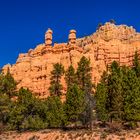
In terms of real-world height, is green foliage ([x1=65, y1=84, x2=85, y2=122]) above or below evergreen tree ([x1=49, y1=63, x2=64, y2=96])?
below

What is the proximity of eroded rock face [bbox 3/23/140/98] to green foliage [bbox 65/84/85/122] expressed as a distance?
43735 millimetres

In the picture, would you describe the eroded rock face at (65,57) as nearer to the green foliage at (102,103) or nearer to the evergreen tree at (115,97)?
the green foliage at (102,103)

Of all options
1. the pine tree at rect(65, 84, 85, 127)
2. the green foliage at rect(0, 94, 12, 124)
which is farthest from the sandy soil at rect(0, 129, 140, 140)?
the green foliage at rect(0, 94, 12, 124)

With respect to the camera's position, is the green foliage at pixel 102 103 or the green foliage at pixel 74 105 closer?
the green foliage at pixel 102 103

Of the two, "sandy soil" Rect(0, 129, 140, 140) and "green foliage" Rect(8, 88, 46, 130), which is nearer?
"sandy soil" Rect(0, 129, 140, 140)

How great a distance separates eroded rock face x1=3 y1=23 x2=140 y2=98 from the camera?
403 feet

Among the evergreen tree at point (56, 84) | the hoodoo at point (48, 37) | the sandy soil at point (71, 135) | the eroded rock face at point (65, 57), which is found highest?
the hoodoo at point (48, 37)

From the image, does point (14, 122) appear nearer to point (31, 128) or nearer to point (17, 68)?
point (31, 128)

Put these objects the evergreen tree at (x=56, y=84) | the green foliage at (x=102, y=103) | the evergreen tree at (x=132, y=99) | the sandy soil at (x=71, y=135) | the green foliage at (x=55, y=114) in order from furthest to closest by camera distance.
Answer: the evergreen tree at (x=56, y=84) → the green foliage at (x=55, y=114) → the green foliage at (x=102, y=103) → the evergreen tree at (x=132, y=99) → the sandy soil at (x=71, y=135)

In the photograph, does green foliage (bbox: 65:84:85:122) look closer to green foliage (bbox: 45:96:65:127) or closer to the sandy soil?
green foliage (bbox: 45:96:65:127)

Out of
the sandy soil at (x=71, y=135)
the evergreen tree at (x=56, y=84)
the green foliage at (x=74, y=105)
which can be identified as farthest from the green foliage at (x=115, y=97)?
the evergreen tree at (x=56, y=84)

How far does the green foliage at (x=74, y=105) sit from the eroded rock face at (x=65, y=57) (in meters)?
43.7

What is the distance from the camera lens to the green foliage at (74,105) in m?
73.2

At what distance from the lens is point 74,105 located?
73688 mm
